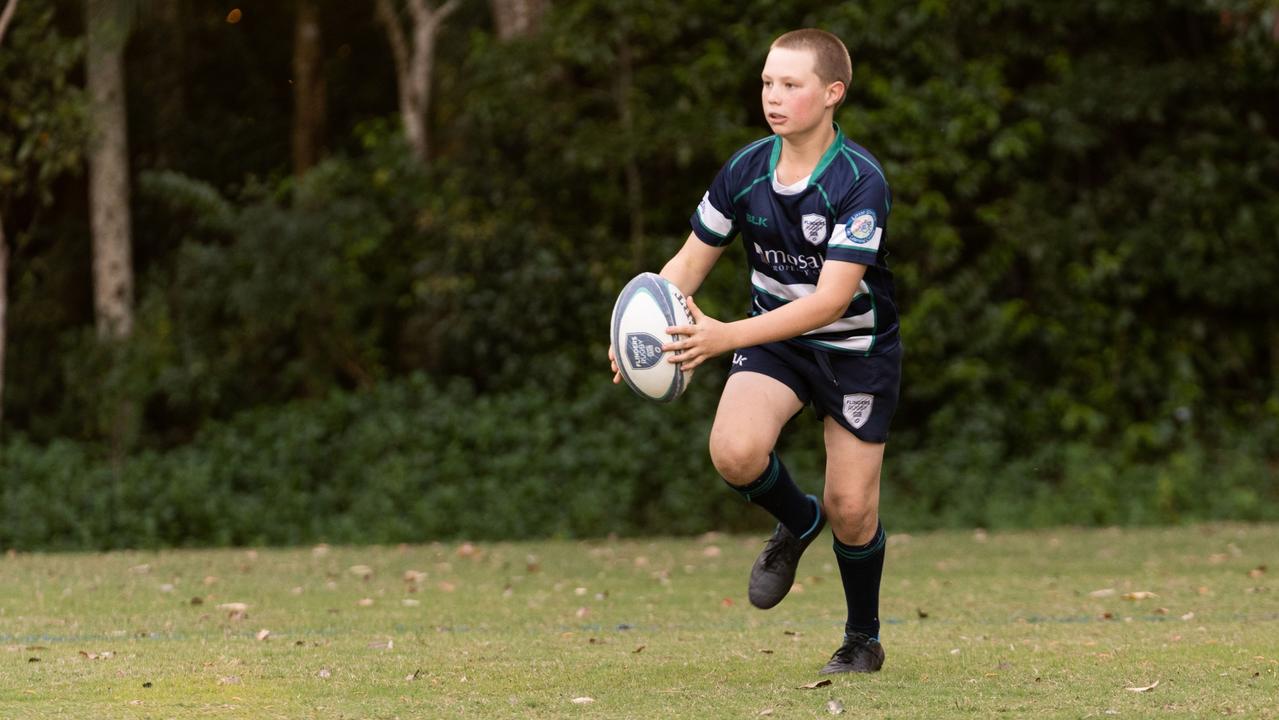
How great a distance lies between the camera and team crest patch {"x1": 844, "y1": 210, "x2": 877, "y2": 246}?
4762 mm

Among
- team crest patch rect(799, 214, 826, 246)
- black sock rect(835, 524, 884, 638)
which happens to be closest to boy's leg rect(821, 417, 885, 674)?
black sock rect(835, 524, 884, 638)

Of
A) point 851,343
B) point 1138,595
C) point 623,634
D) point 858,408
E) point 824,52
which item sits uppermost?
point 824,52

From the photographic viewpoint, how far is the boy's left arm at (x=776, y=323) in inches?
183

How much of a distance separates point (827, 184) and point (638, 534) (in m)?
7.71

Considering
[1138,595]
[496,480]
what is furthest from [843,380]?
[496,480]

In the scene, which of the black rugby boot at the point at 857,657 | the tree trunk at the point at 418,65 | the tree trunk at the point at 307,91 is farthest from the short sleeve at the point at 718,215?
the tree trunk at the point at 307,91

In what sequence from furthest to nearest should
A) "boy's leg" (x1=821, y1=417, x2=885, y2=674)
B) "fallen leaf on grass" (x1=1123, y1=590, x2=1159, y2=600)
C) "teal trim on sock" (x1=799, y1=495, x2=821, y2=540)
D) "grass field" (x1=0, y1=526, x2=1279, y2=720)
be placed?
1. "fallen leaf on grass" (x1=1123, y1=590, x2=1159, y2=600)
2. "teal trim on sock" (x1=799, y1=495, x2=821, y2=540)
3. "boy's leg" (x1=821, y1=417, x2=885, y2=674)
4. "grass field" (x1=0, y1=526, x2=1279, y2=720)

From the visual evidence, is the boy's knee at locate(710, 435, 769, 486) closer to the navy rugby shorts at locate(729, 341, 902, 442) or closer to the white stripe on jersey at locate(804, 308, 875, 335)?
the navy rugby shorts at locate(729, 341, 902, 442)

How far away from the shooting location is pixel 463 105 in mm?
13961

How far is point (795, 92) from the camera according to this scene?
4.84m

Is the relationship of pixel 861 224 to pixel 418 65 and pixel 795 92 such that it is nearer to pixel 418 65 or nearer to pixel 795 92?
pixel 795 92

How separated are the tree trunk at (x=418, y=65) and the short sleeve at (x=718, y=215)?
9720 mm

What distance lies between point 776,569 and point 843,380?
656mm

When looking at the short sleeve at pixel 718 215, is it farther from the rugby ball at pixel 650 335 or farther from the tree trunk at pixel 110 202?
the tree trunk at pixel 110 202
